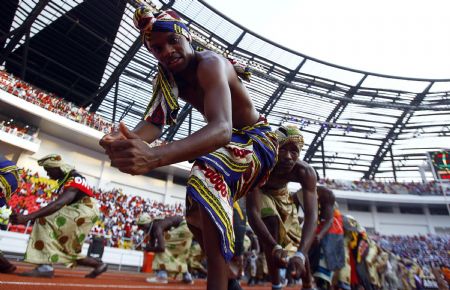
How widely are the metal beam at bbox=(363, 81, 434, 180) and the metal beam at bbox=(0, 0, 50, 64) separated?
84.9 ft

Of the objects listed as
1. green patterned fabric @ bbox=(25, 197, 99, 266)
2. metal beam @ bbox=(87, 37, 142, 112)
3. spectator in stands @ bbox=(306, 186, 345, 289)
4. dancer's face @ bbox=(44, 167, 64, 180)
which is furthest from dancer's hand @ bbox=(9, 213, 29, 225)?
metal beam @ bbox=(87, 37, 142, 112)

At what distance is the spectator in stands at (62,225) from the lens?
3.29 meters

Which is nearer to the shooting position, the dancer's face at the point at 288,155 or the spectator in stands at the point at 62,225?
the dancer's face at the point at 288,155

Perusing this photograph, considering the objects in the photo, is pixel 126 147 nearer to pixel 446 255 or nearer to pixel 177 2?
pixel 177 2

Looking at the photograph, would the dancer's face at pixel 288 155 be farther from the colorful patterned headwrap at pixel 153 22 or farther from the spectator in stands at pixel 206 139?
the colorful patterned headwrap at pixel 153 22

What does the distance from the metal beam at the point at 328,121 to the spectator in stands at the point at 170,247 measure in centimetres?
2257

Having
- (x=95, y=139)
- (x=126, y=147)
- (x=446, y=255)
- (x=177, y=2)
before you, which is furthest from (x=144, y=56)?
(x=446, y=255)

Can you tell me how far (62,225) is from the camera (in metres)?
3.55

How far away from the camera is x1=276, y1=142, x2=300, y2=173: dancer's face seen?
240 centimetres

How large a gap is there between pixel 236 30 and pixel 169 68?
Answer: 65.5 ft

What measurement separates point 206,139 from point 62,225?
3.23 metres

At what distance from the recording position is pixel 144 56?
19.3 m

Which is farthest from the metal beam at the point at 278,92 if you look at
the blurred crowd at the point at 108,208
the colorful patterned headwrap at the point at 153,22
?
the colorful patterned headwrap at the point at 153,22

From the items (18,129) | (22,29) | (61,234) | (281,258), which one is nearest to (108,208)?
(18,129)
